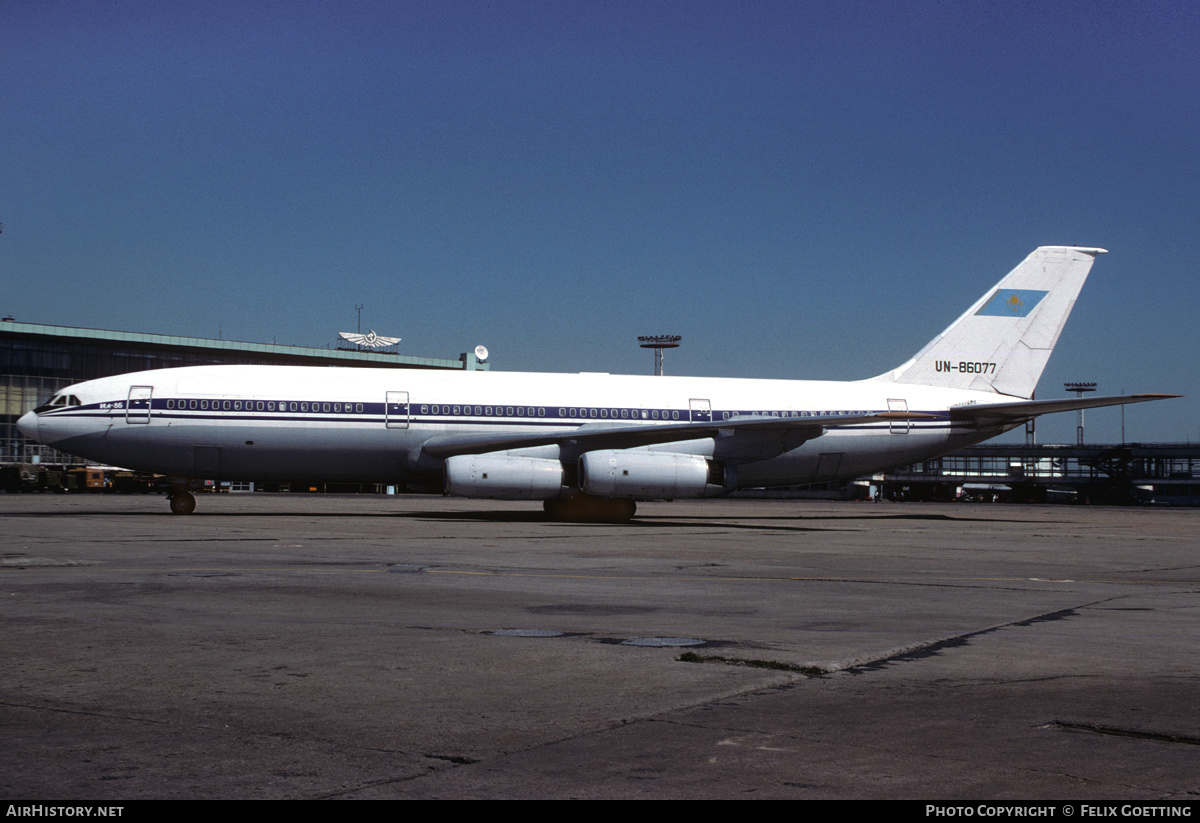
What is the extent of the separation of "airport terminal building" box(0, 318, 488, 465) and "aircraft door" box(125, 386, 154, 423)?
52.9m

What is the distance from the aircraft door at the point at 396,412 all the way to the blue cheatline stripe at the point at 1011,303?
66.8 ft

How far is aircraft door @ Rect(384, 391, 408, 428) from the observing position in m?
30.0

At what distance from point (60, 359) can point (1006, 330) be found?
7343cm

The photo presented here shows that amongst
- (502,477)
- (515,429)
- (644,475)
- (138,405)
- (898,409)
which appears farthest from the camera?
(898,409)

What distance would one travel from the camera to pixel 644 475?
29.4 metres

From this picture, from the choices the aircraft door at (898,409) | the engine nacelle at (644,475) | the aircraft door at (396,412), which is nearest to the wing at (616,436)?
the engine nacelle at (644,475)

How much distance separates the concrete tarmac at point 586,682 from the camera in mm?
4633

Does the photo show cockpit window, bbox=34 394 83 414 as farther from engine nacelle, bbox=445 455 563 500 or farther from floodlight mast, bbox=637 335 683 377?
floodlight mast, bbox=637 335 683 377

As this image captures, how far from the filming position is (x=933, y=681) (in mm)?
6824

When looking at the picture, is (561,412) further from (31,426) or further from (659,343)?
(659,343)

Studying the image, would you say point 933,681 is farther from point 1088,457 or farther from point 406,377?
point 1088,457

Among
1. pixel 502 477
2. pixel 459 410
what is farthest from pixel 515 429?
pixel 502 477

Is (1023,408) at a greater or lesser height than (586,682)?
greater
